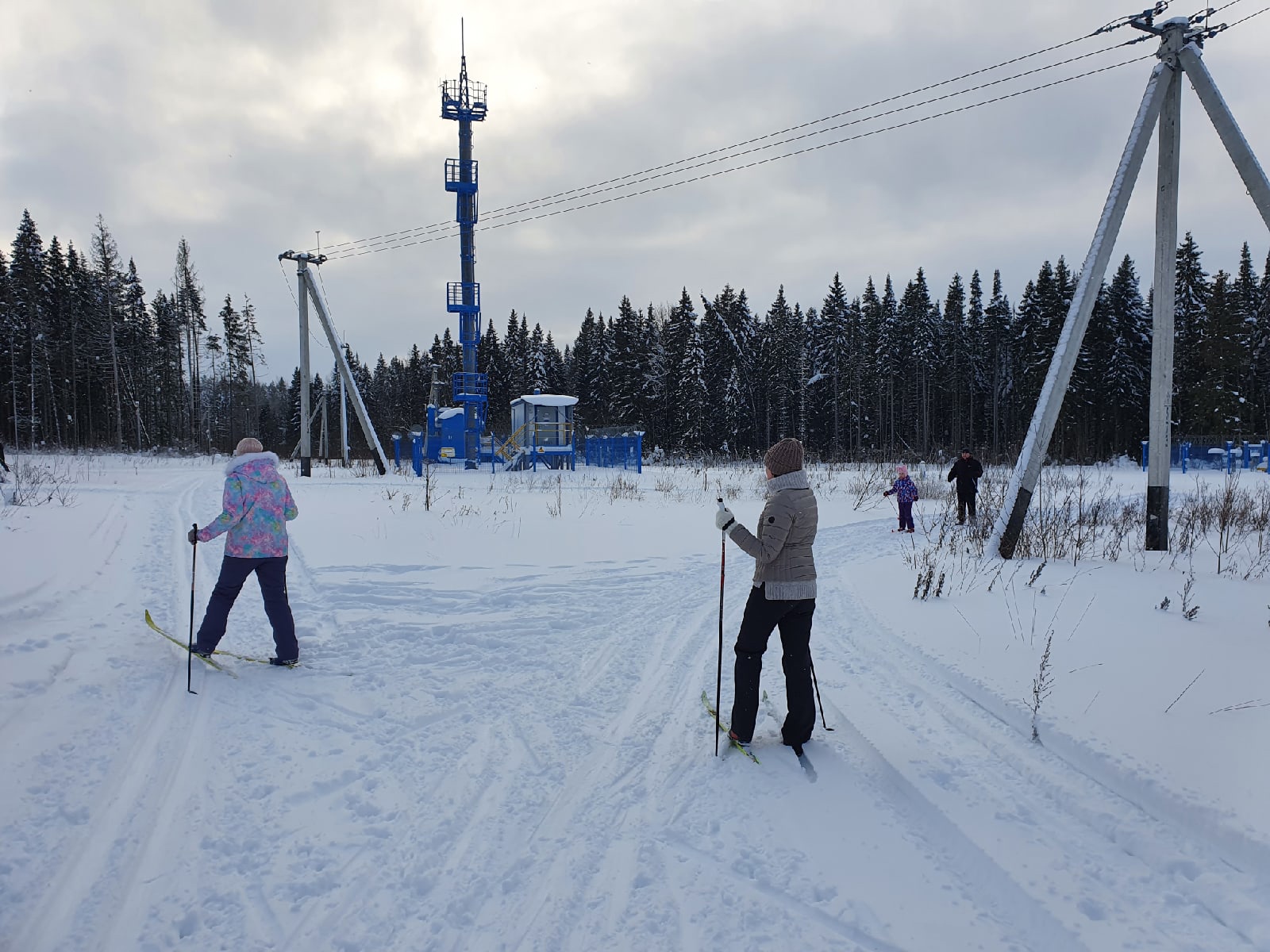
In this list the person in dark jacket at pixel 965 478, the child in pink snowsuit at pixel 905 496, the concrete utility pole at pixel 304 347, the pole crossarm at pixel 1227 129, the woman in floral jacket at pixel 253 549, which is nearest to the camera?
the woman in floral jacket at pixel 253 549

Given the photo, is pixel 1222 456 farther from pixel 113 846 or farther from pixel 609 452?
pixel 113 846

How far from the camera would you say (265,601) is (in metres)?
5.38

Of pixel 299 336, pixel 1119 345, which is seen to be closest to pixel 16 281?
pixel 299 336

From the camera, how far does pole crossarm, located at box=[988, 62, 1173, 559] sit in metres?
9.41

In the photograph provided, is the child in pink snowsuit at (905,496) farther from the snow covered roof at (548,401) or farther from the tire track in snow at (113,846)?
the snow covered roof at (548,401)

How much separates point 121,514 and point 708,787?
13.9 metres

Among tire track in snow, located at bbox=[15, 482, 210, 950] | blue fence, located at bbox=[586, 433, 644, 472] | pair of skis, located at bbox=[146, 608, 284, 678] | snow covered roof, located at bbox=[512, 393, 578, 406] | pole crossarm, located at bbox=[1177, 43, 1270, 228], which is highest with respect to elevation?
pole crossarm, located at bbox=[1177, 43, 1270, 228]

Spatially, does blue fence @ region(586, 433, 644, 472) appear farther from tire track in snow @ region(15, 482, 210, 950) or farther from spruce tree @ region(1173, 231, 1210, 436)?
spruce tree @ region(1173, 231, 1210, 436)

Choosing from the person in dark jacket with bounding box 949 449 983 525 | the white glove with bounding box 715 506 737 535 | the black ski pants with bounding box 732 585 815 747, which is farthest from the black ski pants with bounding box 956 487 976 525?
the white glove with bounding box 715 506 737 535

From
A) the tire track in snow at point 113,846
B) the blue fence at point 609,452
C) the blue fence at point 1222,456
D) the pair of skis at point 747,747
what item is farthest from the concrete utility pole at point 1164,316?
the blue fence at point 609,452

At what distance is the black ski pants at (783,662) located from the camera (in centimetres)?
400

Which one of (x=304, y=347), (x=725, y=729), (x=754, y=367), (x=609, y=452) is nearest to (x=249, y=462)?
(x=725, y=729)

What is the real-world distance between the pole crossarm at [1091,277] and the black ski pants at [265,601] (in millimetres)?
9273

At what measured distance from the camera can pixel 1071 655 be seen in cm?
540
